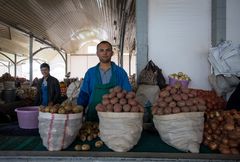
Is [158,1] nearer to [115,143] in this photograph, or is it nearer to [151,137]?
[151,137]

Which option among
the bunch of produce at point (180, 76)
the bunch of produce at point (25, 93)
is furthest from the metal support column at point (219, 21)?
the bunch of produce at point (25, 93)

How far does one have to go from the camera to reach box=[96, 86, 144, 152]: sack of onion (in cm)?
179

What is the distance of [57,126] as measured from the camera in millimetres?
1781

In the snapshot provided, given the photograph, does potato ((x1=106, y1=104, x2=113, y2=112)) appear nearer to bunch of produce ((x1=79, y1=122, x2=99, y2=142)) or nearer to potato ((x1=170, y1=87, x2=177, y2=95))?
bunch of produce ((x1=79, y1=122, x2=99, y2=142))

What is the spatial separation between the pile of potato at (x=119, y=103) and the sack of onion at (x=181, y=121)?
0.20 meters

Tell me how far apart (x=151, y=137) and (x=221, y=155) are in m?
0.64

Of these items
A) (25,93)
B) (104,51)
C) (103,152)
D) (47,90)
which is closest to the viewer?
(103,152)

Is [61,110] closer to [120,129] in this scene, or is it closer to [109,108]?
[109,108]

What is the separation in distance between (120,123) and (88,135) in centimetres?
46

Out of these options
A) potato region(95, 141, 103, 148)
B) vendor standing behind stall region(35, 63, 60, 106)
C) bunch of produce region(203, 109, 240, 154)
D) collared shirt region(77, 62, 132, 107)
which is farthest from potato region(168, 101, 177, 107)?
vendor standing behind stall region(35, 63, 60, 106)

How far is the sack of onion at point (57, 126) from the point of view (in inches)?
70.1

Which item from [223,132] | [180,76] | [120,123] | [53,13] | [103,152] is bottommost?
[103,152]

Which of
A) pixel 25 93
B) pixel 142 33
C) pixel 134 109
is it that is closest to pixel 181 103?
pixel 134 109

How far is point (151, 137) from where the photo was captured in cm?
220
